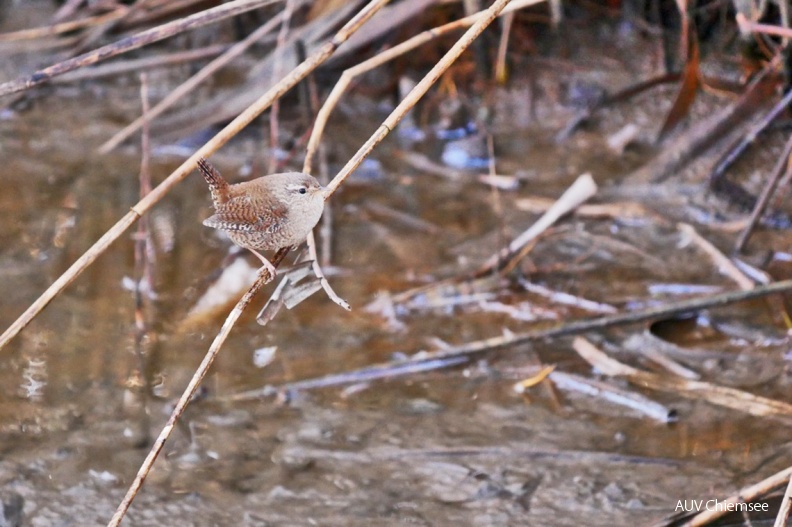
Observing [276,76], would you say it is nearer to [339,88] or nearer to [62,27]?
[62,27]

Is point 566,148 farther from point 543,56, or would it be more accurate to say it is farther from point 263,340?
point 263,340

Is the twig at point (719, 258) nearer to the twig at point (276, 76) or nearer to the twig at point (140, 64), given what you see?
the twig at point (276, 76)

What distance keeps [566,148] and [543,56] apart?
2.50ft

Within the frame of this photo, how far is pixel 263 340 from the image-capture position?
12.7ft

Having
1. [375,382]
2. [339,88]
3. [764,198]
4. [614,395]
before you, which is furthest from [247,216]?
[764,198]

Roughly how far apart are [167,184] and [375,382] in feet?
5.46

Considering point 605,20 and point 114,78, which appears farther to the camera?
point 114,78

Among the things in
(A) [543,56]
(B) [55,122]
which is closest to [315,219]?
(A) [543,56]

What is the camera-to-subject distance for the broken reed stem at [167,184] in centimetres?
194

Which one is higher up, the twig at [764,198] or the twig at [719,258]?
the twig at [764,198]

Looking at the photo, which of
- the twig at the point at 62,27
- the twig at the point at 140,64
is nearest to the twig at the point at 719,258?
the twig at the point at 140,64

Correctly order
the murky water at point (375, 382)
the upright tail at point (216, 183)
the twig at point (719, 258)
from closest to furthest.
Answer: the upright tail at point (216, 183) → the murky water at point (375, 382) → the twig at point (719, 258)

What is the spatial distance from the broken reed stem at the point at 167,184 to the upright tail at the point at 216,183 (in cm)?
7

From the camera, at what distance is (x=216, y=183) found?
7.41 ft
